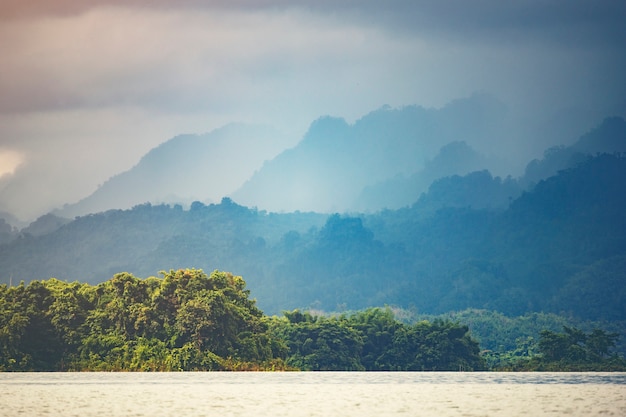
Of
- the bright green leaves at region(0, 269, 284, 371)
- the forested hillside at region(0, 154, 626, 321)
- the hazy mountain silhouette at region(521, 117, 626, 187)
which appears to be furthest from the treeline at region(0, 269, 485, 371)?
the hazy mountain silhouette at region(521, 117, 626, 187)

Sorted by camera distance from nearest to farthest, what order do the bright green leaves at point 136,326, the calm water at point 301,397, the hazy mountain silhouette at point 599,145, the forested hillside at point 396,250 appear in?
the calm water at point 301,397, the bright green leaves at point 136,326, the forested hillside at point 396,250, the hazy mountain silhouette at point 599,145

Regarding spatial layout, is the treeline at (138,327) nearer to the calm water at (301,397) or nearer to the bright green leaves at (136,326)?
the bright green leaves at (136,326)

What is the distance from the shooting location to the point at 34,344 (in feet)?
178

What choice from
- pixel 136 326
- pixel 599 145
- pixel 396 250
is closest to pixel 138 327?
pixel 136 326

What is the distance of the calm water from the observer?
27.9 meters

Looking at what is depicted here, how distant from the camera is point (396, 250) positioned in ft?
584

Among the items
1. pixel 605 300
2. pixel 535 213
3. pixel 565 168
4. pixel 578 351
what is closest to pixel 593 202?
pixel 535 213

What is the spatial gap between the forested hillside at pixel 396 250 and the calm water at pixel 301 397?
10549 centimetres

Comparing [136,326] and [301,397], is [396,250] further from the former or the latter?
[301,397]

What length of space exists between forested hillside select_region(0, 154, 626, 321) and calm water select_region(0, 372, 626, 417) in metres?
105

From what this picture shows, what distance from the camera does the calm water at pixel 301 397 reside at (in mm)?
27922

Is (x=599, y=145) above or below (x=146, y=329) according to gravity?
above

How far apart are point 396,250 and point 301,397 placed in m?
145

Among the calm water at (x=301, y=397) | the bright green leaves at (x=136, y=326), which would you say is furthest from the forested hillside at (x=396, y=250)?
the calm water at (x=301, y=397)
